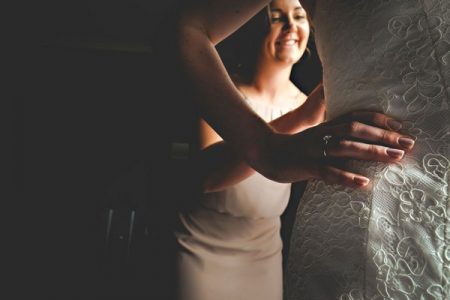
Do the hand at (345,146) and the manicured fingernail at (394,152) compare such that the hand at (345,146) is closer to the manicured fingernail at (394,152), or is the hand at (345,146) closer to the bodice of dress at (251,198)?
the manicured fingernail at (394,152)

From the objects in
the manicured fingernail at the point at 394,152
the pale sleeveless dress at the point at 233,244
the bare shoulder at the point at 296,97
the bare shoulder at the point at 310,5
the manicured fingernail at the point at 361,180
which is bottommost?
the pale sleeveless dress at the point at 233,244

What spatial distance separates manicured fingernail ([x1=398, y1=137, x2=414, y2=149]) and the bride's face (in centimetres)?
99

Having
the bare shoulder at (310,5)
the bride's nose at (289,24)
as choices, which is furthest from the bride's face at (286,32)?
the bare shoulder at (310,5)

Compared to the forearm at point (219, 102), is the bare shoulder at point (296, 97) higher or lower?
higher

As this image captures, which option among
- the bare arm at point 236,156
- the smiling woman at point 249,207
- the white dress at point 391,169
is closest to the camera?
the white dress at point 391,169

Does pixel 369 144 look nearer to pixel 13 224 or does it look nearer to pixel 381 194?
pixel 381 194

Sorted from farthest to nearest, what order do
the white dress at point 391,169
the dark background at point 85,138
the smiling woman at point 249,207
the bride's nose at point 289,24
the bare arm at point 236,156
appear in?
1. the dark background at point 85,138
2. the bride's nose at point 289,24
3. the smiling woman at point 249,207
4. the bare arm at point 236,156
5. the white dress at point 391,169

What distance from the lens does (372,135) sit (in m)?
0.41

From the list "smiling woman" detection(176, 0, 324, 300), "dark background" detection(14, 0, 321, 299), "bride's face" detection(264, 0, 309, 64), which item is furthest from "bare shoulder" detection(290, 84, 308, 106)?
"dark background" detection(14, 0, 321, 299)

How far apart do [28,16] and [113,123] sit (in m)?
1.24

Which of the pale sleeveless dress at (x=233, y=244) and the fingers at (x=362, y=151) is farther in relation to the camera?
the pale sleeveless dress at (x=233, y=244)

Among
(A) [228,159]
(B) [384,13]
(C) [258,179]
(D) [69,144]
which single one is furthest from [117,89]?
(B) [384,13]

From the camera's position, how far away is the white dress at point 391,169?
41 centimetres

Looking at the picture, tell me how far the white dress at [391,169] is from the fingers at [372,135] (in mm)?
21
